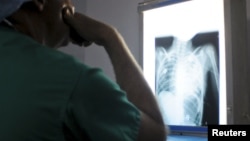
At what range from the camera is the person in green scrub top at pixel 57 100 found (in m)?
0.47

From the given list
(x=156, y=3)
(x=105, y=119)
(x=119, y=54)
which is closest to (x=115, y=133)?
(x=105, y=119)

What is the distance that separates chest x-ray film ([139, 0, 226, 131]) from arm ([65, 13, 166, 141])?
58 centimetres

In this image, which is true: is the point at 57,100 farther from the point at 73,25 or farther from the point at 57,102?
the point at 73,25

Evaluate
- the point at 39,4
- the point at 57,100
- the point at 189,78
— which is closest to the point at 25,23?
the point at 39,4

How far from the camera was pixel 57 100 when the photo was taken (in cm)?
48

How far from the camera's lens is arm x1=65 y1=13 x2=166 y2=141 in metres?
0.54

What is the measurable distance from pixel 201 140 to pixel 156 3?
1.92ft

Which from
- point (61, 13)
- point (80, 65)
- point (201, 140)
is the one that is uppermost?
point (61, 13)

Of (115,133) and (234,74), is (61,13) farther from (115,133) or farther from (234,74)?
(234,74)

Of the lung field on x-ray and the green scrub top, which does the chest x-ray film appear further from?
the green scrub top

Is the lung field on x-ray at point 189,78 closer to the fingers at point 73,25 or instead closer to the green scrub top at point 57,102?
the fingers at point 73,25

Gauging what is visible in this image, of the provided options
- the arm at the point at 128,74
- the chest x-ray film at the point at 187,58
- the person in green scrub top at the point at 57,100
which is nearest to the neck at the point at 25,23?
the person in green scrub top at the point at 57,100

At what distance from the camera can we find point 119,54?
25.7 inches

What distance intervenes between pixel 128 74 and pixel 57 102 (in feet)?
0.58
